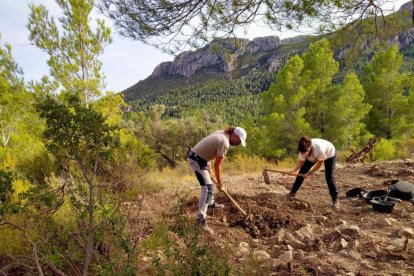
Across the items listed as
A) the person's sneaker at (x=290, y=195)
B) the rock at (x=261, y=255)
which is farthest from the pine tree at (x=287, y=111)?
the rock at (x=261, y=255)

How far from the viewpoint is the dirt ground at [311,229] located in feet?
12.0

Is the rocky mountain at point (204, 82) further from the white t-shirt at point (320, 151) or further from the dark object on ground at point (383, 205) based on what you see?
the dark object on ground at point (383, 205)

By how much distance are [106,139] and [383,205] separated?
14.4 feet

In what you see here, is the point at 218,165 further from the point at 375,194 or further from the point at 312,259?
the point at 375,194

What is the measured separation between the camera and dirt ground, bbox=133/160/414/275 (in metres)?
3.65

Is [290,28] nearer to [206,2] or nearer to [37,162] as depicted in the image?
[206,2]

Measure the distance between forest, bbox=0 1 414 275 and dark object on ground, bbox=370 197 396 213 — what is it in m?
2.48

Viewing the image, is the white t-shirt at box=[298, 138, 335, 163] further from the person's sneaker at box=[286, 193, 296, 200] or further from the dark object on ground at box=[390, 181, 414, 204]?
the dark object on ground at box=[390, 181, 414, 204]

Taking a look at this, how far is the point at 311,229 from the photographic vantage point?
4.72 m

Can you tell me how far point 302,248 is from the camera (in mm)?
4137

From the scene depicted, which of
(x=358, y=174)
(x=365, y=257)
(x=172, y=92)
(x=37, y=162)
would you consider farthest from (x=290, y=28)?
(x=172, y=92)

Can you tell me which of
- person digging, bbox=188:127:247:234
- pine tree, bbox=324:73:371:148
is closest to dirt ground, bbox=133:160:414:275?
person digging, bbox=188:127:247:234

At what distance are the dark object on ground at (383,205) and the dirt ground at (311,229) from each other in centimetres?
8

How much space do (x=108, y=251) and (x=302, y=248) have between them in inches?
87.2
